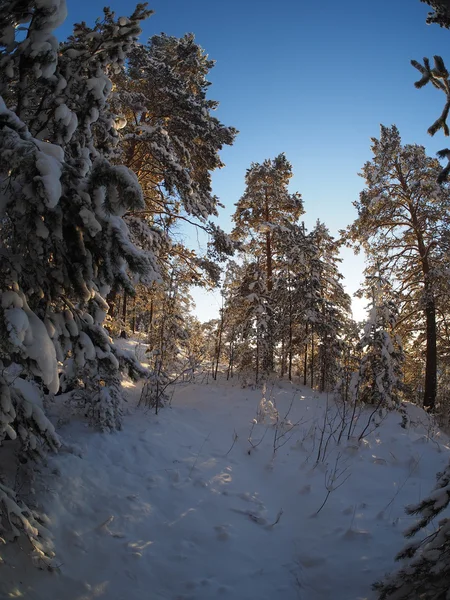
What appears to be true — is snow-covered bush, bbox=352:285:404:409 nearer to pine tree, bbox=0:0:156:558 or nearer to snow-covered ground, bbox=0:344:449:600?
snow-covered ground, bbox=0:344:449:600

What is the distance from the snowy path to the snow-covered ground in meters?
0.01

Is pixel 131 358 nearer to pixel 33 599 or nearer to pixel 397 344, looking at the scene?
pixel 33 599

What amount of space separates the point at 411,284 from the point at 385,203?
12.1 feet

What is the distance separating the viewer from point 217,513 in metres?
4.14

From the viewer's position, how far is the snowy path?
301 cm

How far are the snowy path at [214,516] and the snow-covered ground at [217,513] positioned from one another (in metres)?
0.01

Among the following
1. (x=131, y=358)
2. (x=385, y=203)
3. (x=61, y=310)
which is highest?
(x=385, y=203)

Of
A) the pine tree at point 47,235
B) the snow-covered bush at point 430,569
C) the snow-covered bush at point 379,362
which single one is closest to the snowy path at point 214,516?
the pine tree at point 47,235

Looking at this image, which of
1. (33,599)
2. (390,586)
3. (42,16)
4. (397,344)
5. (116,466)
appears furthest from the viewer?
(397,344)

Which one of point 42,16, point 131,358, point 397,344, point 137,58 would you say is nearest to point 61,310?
point 131,358

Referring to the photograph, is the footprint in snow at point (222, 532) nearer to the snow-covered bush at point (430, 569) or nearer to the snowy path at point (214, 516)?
the snowy path at point (214, 516)

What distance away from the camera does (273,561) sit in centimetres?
346

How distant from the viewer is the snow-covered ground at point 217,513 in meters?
3.01

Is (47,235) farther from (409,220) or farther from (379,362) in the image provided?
(409,220)
